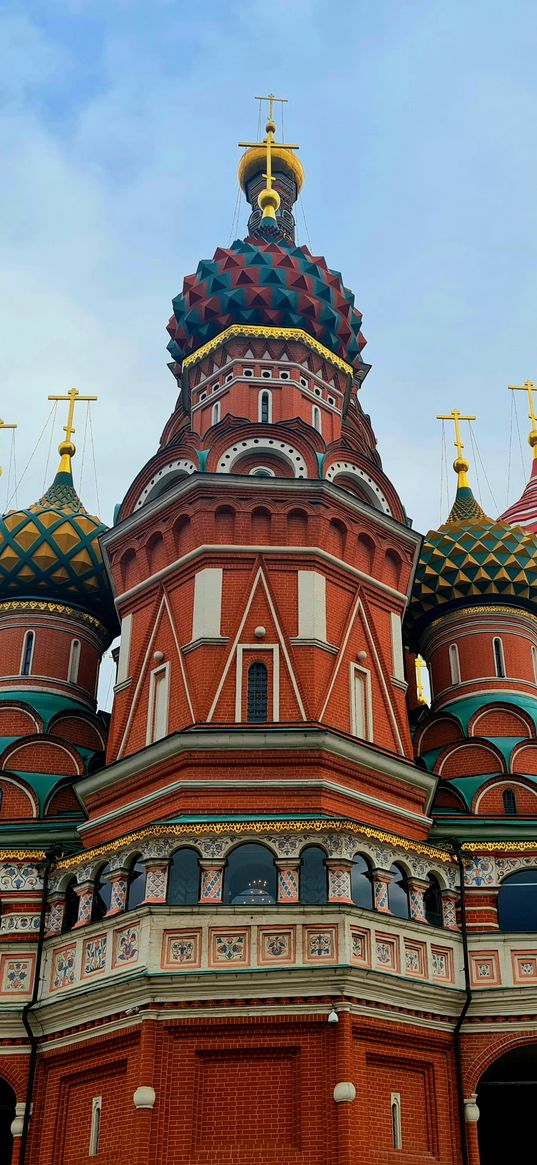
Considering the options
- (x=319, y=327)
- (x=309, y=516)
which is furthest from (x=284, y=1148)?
(x=319, y=327)

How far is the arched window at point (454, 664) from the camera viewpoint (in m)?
18.9

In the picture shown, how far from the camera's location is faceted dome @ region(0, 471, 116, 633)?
19.2 m

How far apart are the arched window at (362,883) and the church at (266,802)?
0.03 metres

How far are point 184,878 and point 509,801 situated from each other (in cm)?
529

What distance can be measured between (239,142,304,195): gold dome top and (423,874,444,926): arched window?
47.1ft

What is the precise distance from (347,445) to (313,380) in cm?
175

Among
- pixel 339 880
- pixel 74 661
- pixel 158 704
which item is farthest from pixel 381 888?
pixel 74 661

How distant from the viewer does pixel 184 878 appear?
41.0 feet

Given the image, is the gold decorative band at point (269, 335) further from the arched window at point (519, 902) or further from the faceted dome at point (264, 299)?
the arched window at point (519, 902)

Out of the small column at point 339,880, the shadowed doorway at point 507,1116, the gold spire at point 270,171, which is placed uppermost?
the gold spire at point 270,171

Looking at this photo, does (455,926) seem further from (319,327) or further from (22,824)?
(319,327)

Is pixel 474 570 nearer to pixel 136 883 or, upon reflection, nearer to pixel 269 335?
pixel 269 335

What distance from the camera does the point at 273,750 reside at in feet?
43.6

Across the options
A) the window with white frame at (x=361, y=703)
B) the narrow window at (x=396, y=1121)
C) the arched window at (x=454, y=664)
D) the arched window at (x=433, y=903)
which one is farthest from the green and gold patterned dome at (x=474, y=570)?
the narrow window at (x=396, y=1121)
